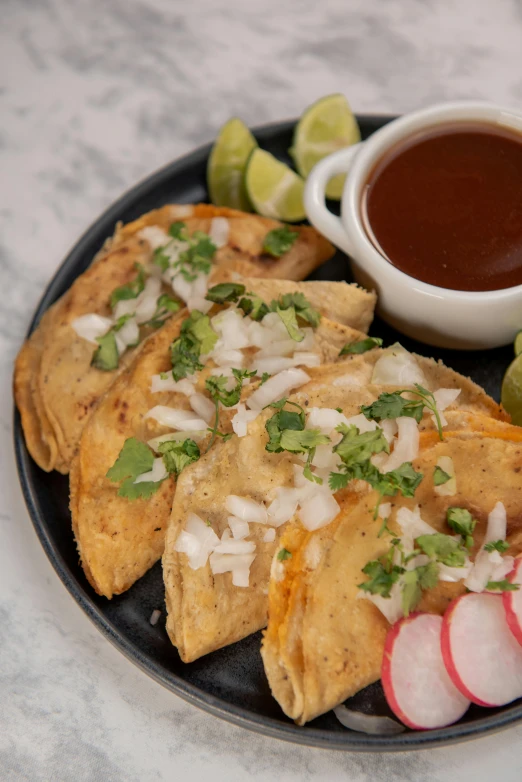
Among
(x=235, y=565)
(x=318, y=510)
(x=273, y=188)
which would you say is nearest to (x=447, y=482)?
(x=318, y=510)

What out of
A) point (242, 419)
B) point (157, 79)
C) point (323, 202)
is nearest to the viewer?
point (242, 419)

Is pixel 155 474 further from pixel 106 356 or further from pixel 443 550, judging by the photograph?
pixel 443 550

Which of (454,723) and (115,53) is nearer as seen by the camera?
(454,723)

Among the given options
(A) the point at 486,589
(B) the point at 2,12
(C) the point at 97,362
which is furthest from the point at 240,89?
(A) the point at 486,589

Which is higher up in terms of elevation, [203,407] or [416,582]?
[203,407]

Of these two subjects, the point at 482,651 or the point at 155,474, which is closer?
the point at 482,651

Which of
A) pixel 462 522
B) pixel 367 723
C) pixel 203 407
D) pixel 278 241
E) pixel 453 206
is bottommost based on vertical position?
pixel 367 723

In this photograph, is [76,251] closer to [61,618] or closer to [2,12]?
[61,618]
